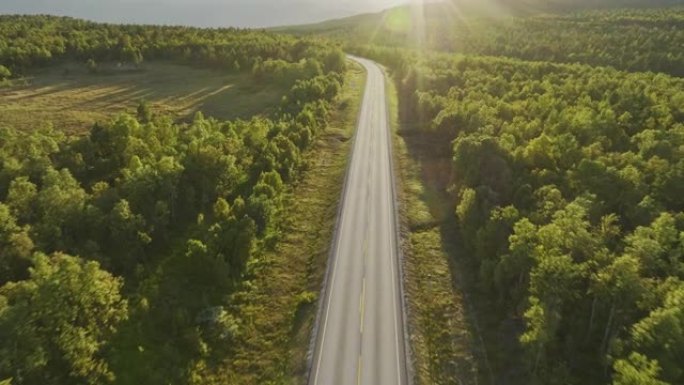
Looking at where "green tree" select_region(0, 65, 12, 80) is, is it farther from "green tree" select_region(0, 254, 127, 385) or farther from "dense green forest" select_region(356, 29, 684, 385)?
"green tree" select_region(0, 254, 127, 385)

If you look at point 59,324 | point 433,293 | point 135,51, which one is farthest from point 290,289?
point 135,51

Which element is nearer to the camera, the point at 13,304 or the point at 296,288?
the point at 13,304

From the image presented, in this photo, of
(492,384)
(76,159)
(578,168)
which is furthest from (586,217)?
(76,159)

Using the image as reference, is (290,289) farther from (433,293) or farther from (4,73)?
(4,73)

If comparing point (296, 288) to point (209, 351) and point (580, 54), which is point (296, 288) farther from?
point (580, 54)

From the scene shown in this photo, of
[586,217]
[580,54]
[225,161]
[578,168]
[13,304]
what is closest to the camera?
[13,304]

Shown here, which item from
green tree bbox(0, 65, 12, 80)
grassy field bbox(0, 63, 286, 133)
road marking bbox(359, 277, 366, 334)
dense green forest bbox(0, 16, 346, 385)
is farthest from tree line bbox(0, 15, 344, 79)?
road marking bbox(359, 277, 366, 334)
